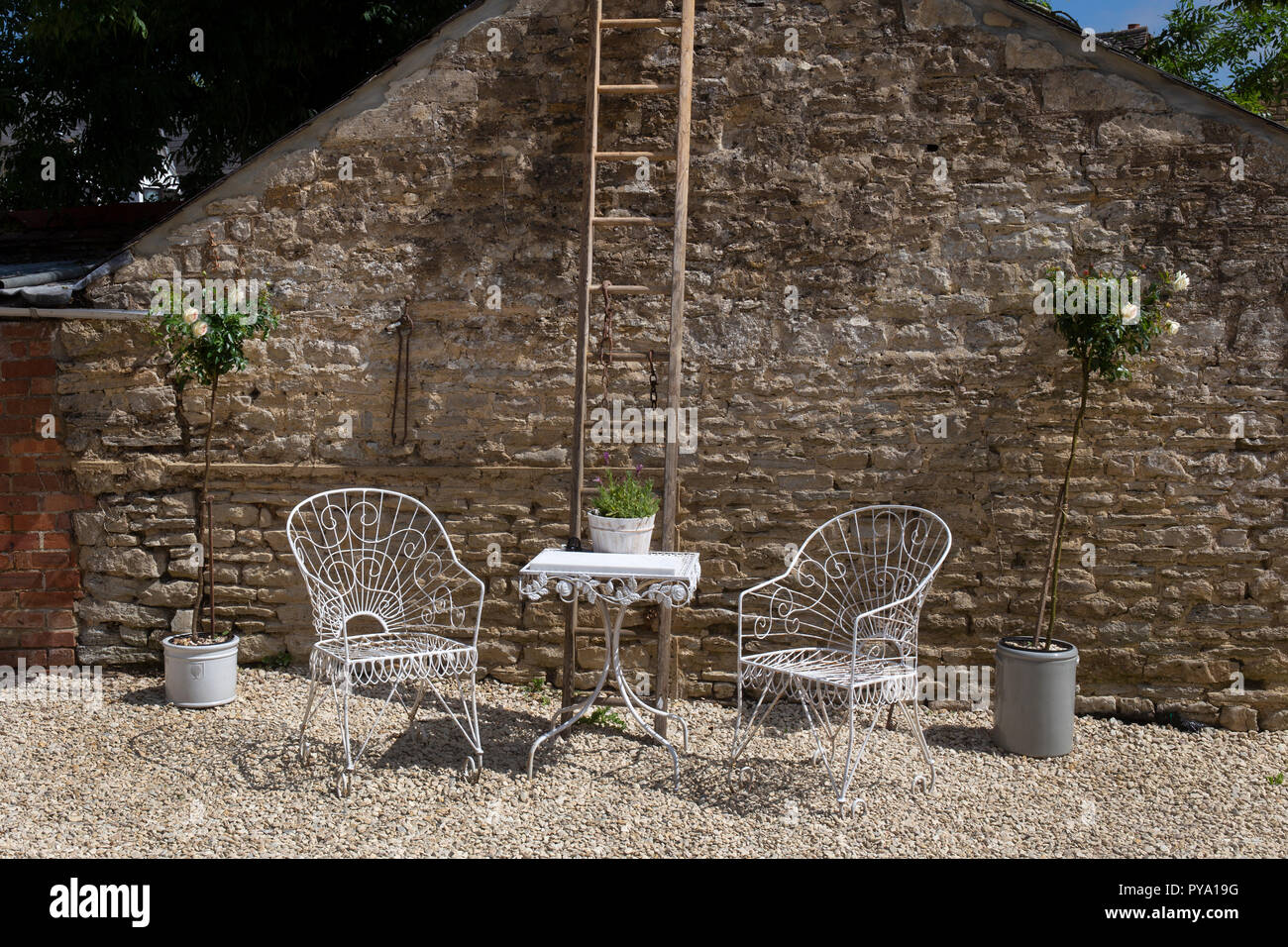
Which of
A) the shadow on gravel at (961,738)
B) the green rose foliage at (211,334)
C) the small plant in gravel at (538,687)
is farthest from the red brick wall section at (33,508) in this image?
the shadow on gravel at (961,738)

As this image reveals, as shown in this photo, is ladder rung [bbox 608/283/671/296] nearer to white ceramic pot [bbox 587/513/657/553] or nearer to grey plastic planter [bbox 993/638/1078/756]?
white ceramic pot [bbox 587/513/657/553]

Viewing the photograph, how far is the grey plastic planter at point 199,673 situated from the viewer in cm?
400

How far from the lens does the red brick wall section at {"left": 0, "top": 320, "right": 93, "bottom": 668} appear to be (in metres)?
4.36

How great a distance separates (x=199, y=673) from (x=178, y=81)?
464cm

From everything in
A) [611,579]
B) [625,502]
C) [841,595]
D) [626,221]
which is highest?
[626,221]

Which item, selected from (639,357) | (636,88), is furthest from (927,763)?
(636,88)

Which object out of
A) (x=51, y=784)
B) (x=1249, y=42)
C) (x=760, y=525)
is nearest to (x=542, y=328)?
(x=760, y=525)

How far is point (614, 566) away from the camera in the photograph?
326cm

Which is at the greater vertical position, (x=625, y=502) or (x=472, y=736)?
(x=625, y=502)

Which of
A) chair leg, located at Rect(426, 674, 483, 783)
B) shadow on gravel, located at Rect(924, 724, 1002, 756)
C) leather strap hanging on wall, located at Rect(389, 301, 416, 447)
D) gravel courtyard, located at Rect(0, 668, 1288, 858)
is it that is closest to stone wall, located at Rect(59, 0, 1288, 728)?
leather strap hanging on wall, located at Rect(389, 301, 416, 447)

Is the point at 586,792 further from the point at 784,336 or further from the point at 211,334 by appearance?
the point at 211,334

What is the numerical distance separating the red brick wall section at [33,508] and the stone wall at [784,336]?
0.32 ft

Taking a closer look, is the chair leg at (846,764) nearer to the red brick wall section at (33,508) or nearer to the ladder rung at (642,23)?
the ladder rung at (642,23)

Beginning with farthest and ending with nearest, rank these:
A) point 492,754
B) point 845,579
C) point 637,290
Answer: point 845,579 < point 637,290 < point 492,754
